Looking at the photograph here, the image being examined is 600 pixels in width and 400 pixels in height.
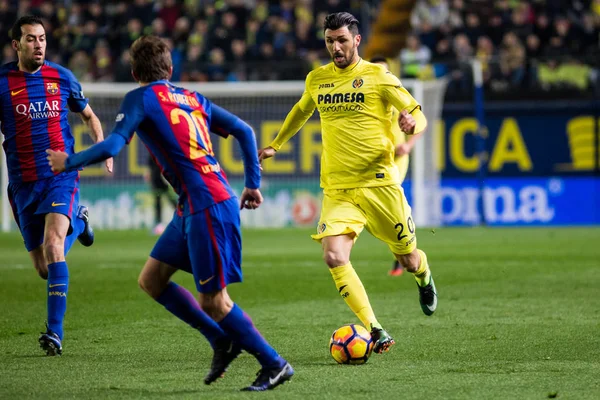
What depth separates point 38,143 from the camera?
308 inches

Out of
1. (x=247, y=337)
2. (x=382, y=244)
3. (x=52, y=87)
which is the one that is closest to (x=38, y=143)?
(x=52, y=87)

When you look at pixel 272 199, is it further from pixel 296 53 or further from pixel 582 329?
pixel 582 329

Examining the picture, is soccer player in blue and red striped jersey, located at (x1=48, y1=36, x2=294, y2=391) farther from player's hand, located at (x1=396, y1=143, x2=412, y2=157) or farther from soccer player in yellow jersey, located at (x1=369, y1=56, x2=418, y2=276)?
player's hand, located at (x1=396, y1=143, x2=412, y2=157)

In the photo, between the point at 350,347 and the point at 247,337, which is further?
the point at 350,347

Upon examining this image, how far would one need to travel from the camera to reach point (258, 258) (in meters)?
15.5

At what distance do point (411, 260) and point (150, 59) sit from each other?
3.14 meters

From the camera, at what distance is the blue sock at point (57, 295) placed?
733cm

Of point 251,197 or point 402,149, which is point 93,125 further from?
point 251,197

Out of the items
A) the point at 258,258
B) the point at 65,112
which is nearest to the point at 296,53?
the point at 258,258

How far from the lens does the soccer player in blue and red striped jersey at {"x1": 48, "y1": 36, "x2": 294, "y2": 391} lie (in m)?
5.61

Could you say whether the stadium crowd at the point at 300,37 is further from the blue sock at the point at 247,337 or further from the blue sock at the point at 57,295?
the blue sock at the point at 247,337

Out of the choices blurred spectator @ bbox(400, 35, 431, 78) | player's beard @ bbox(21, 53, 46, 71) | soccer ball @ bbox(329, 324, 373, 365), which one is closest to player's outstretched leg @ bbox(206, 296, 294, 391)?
soccer ball @ bbox(329, 324, 373, 365)

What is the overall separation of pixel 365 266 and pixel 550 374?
786 centimetres

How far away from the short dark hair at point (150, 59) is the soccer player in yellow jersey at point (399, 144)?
1.94 meters
